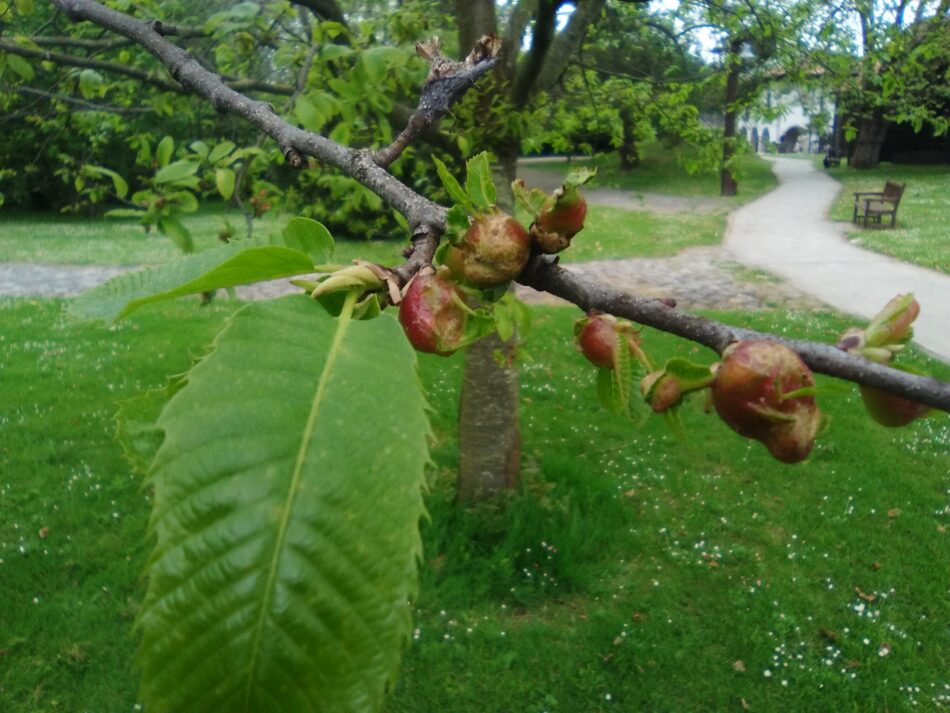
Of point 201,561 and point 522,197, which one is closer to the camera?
point 201,561

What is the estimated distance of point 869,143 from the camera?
114ft

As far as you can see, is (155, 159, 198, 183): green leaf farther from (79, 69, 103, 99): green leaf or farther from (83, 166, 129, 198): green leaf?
(79, 69, 103, 99): green leaf

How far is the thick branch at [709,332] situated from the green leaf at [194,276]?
30 cm

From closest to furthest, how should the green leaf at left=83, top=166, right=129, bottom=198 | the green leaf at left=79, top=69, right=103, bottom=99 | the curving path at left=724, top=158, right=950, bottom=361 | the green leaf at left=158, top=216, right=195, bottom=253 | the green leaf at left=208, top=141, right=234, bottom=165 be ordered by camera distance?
the green leaf at left=158, top=216, right=195, bottom=253 → the green leaf at left=208, top=141, right=234, bottom=165 → the green leaf at left=83, top=166, right=129, bottom=198 → the green leaf at left=79, top=69, right=103, bottom=99 → the curving path at left=724, top=158, right=950, bottom=361

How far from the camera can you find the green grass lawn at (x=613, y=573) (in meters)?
4.36

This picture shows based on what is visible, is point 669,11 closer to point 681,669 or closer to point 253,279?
A: point 681,669

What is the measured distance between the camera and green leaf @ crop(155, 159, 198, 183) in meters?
2.99

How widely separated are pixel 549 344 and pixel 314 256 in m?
9.42

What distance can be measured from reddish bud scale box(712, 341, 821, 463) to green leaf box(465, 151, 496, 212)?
1.11 feet

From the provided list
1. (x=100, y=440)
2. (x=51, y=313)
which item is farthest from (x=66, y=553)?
(x=51, y=313)

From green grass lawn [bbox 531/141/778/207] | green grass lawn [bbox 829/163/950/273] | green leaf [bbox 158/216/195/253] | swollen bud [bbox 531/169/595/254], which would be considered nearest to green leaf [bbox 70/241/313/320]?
swollen bud [bbox 531/169/595/254]

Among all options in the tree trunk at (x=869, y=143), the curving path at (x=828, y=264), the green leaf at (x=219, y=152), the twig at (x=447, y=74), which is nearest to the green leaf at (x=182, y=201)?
the green leaf at (x=219, y=152)

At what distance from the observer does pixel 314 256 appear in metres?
0.96

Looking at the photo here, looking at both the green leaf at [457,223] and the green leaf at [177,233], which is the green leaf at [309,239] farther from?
the green leaf at [177,233]
